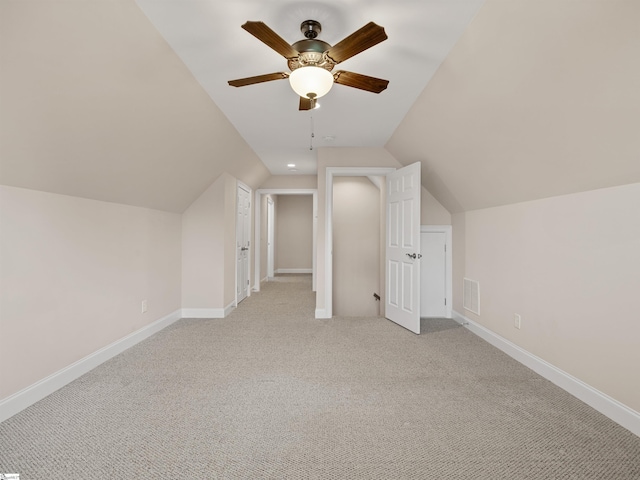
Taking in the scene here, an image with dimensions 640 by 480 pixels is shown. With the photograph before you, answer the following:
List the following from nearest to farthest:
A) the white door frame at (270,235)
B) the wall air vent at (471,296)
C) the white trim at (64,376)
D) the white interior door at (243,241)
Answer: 1. the white trim at (64,376)
2. the wall air vent at (471,296)
3. the white interior door at (243,241)
4. the white door frame at (270,235)

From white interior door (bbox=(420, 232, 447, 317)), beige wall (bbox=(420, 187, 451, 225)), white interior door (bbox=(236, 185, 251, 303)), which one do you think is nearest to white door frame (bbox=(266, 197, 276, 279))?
white interior door (bbox=(236, 185, 251, 303))

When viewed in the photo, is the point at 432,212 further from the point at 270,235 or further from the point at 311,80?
the point at 270,235

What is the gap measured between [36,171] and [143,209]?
1.38 meters

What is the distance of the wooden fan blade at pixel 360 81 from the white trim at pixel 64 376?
9.62 feet

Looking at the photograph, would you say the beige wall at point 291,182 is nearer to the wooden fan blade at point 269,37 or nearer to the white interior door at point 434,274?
the white interior door at point 434,274

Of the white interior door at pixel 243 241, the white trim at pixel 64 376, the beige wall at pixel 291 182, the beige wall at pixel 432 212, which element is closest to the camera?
the white trim at pixel 64 376

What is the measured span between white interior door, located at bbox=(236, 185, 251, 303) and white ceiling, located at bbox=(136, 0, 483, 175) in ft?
6.16

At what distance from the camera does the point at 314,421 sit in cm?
193

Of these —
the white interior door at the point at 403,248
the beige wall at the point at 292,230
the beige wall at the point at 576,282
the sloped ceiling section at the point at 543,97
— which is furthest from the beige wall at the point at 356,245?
the beige wall at the point at 292,230

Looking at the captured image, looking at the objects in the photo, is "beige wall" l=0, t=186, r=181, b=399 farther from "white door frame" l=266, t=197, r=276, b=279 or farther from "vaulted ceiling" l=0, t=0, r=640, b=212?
"white door frame" l=266, t=197, r=276, b=279

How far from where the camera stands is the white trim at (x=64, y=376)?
1.97m

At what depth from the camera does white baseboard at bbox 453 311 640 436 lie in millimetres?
1863

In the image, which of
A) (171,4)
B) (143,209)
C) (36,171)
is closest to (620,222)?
(171,4)

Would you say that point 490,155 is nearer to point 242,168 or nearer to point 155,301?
point 242,168
